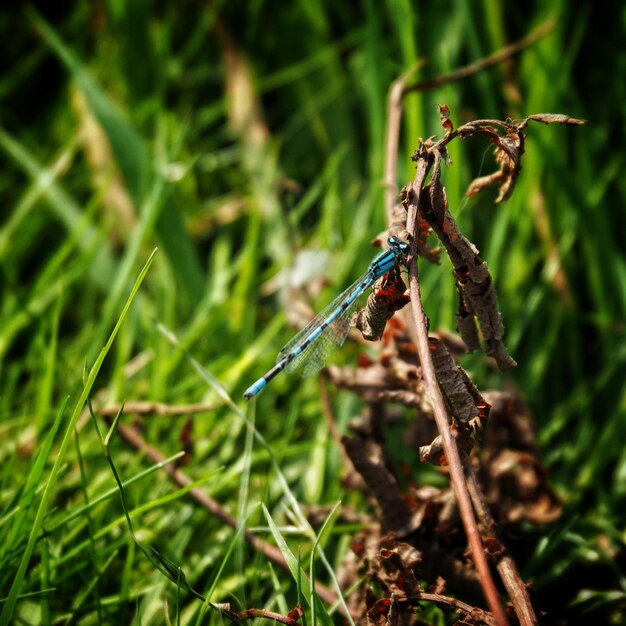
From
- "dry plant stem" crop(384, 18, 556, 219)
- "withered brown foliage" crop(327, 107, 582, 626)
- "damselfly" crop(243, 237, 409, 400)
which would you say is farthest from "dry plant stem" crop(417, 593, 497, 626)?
"dry plant stem" crop(384, 18, 556, 219)

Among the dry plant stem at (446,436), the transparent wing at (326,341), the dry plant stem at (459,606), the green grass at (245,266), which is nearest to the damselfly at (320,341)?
the transparent wing at (326,341)

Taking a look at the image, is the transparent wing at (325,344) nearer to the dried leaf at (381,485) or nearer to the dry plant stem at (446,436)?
the dried leaf at (381,485)

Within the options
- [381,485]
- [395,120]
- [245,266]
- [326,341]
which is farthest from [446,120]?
[245,266]

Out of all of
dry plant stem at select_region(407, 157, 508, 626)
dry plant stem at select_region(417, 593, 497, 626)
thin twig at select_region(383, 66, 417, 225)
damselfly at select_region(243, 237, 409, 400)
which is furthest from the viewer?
thin twig at select_region(383, 66, 417, 225)

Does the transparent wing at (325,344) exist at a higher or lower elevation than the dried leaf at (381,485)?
higher

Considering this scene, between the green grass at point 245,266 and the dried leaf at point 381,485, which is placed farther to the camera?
the green grass at point 245,266

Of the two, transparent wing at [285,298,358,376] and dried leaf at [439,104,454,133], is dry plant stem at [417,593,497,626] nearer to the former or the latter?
transparent wing at [285,298,358,376]
